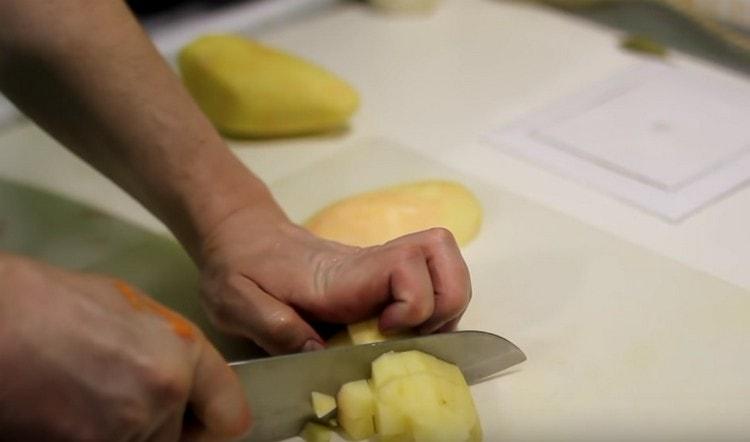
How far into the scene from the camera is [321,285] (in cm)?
68

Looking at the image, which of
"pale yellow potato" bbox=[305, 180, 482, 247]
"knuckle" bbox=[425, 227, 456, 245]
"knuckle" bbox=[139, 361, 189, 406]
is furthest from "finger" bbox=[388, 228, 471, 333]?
"knuckle" bbox=[139, 361, 189, 406]

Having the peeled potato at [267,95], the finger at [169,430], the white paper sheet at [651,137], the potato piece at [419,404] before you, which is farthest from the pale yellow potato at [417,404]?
the peeled potato at [267,95]

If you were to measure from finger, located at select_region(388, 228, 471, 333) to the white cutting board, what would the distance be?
6 cm

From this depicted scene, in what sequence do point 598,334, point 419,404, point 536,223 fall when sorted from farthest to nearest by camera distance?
point 536,223, point 598,334, point 419,404

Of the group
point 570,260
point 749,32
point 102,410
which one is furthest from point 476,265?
point 749,32

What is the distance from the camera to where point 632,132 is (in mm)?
970

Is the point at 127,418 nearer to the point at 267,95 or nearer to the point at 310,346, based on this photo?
the point at 310,346

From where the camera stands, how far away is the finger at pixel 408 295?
64 cm

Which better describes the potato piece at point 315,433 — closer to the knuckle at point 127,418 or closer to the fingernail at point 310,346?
the fingernail at point 310,346

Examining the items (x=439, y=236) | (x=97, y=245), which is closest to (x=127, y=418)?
(x=439, y=236)

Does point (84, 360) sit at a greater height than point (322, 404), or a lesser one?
greater

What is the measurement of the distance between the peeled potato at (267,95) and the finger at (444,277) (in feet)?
1.16

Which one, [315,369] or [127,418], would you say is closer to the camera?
[127,418]

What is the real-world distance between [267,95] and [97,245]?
0.24 m
